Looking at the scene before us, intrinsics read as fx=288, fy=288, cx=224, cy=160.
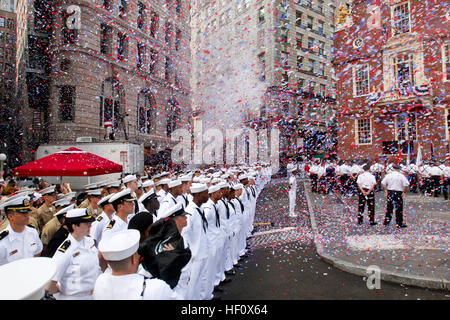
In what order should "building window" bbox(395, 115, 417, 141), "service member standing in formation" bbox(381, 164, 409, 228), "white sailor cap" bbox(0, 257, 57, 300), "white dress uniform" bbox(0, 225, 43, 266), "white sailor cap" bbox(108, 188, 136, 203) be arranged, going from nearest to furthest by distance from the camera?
"white sailor cap" bbox(0, 257, 57, 300), "white dress uniform" bbox(0, 225, 43, 266), "white sailor cap" bbox(108, 188, 136, 203), "service member standing in formation" bbox(381, 164, 409, 228), "building window" bbox(395, 115, 417, 141)

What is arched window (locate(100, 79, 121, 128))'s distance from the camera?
21797mm

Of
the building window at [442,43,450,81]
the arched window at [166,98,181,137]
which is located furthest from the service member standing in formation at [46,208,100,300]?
the arched window at [166,98,181,137]

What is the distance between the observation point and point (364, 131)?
23516mm

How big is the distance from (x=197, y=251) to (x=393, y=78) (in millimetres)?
23251

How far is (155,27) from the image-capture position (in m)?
27.3

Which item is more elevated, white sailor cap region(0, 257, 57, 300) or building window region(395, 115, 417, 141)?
building window region(395, 115, 417, 141)

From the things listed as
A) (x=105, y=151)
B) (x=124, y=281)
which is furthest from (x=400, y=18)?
(x=124, y=281)

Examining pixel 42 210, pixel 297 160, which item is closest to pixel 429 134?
pixel 297 160

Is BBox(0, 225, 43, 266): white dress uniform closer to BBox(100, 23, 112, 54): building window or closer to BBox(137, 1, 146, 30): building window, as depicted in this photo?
BBox(100, 23, 112, 54): building window

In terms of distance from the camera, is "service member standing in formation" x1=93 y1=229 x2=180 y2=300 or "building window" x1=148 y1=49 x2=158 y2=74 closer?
"service member standing in formation" x1=93 y1=229 x2=180 y2=300

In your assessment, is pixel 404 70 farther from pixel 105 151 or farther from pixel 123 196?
pixel 123 196

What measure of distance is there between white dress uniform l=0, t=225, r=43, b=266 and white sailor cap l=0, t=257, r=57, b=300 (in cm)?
199

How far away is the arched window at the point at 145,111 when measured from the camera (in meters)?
25.3

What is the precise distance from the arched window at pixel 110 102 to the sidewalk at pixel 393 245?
17.4 m
